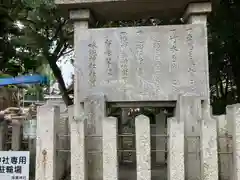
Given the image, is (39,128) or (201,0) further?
(201,0)

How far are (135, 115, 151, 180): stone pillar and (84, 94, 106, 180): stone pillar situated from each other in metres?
0.82

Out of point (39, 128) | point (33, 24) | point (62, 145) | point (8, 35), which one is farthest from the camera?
point (33, 24)

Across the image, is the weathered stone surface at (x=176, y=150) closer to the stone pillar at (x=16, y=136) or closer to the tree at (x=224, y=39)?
the stone pillar at (x=16, y=136)

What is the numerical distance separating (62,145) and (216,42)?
4.69 meters

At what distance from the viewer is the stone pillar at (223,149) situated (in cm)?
448

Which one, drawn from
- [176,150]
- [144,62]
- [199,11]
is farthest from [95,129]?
[199,11]

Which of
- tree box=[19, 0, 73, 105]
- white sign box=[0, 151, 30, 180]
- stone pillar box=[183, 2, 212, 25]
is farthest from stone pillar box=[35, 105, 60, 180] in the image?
tree box=[19, 0, 73, 105]

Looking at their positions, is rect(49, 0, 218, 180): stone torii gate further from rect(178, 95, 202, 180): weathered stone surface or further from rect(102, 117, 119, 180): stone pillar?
rect(102, 117, 119, 180): stone pillar

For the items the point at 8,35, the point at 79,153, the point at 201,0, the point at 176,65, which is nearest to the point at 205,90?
the point at 176,65

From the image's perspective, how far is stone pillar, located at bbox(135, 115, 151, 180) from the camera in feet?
12.7

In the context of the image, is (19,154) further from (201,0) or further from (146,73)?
(201,0)

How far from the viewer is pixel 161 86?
488 cm

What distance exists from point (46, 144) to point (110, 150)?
86 centimetres

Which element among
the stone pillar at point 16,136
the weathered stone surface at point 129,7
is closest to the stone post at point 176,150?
the weathered stone surface at point 129,7
